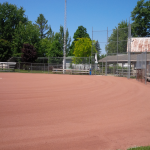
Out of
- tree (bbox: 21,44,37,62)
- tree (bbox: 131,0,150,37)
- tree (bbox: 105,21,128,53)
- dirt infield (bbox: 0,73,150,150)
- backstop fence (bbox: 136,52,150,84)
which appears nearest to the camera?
dirt infield (bbox: 0,73,150,150)

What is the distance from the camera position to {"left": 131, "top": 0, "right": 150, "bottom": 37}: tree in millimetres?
51484

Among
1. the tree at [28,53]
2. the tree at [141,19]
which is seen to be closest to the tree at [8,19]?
the tree at [28,53]

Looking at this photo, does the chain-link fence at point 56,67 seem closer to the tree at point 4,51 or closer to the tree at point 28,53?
the tree at point 28,53

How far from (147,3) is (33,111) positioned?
53612 mm

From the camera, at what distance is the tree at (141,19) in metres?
51.5

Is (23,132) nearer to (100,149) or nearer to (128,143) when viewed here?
(100,149)

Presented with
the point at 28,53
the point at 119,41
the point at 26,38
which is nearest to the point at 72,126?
the point at 119,41

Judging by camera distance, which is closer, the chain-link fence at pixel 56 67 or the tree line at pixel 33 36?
the chain-link fence at pixel 56 67

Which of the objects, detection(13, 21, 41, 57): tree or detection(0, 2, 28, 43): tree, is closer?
detection(13, 21, 41, 57): tree

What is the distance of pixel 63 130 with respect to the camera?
4844 millimetres

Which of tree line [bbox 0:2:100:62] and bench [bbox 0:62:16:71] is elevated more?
tree line [bbox 0:2:100:62]

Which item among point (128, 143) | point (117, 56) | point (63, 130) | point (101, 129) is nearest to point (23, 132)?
point (63, 130)

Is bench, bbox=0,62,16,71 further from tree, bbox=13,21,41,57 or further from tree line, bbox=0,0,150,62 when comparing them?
tree, bbox=13,21,41,57

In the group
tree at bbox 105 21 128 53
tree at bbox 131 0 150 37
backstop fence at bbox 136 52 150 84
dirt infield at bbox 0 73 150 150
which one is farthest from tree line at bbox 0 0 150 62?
dirt infield at bbox 0 73 150 150
